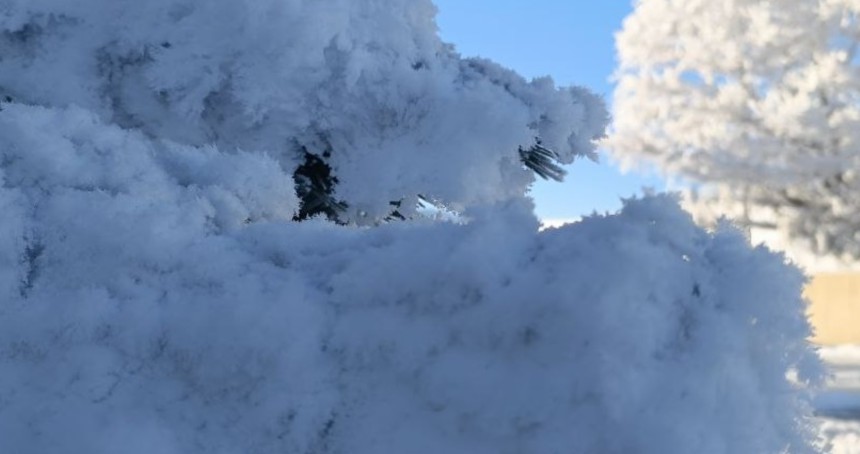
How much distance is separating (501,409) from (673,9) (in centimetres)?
1756

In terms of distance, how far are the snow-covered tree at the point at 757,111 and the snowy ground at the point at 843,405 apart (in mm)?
2567

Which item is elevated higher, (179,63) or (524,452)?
(179,63)

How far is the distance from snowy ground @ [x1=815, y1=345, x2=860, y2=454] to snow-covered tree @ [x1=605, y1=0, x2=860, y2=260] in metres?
2.57

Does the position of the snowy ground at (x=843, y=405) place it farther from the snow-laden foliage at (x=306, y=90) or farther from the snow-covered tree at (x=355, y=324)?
the snow-laden foliage at (x=306, y=90)

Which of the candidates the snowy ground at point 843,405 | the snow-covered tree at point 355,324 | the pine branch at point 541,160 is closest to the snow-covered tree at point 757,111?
the snowy ground at point 843,405

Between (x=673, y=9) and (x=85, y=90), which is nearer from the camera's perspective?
(x=85, y=90)

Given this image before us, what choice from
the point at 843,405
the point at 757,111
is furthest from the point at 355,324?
the point at 757,111

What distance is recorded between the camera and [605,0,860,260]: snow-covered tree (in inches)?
618

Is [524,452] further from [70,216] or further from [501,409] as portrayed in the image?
[70,216]

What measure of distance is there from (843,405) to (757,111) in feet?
27.5

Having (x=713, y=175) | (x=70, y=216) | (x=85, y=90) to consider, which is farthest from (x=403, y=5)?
(x=713, y=175)

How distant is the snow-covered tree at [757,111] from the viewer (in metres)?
15.7

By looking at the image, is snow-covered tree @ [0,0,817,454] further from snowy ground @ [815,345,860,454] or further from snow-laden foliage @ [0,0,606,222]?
snow-laden foliage @ [0,0,606,222]

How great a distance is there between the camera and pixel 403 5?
243cm
